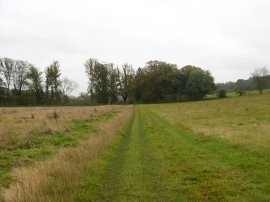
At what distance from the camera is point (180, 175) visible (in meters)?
11.6

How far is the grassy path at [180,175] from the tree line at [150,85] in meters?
103

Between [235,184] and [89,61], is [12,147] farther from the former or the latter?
[89,61]

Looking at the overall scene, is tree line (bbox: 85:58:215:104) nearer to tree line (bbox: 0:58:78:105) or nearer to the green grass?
tree line (bbox: 0:58:78:105)

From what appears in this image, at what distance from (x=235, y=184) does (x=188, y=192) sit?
4.98 ft

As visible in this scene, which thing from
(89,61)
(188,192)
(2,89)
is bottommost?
(188,192)

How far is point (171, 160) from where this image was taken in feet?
46.7

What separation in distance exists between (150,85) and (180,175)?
109173mm

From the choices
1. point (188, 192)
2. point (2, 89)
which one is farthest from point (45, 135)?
point (2, 89)

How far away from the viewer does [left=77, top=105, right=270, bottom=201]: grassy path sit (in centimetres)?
935

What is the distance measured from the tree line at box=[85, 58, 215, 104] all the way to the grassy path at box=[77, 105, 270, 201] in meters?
103

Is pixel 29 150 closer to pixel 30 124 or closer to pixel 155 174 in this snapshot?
pixel 155 174

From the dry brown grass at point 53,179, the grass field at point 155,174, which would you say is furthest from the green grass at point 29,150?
the grass field at point 155,174

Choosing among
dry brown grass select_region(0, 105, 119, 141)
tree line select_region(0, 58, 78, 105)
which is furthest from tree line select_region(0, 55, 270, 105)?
dry brown grass select_region(0, 105, 119, 141)

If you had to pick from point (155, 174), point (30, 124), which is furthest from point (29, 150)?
point (30, 124)
